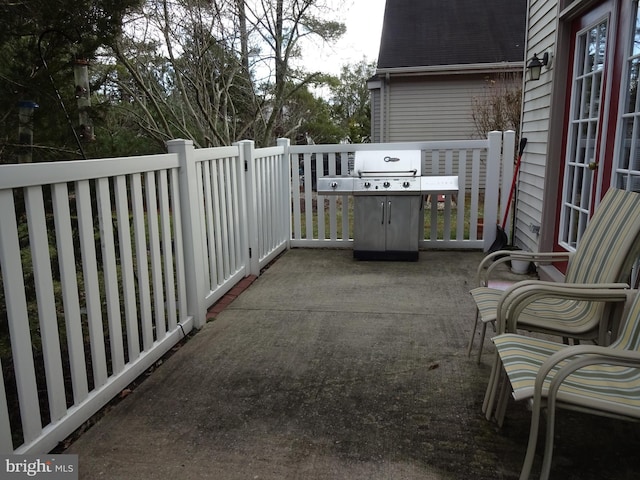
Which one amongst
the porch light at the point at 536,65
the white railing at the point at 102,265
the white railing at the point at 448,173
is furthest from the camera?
the white railing at the point at 448,173

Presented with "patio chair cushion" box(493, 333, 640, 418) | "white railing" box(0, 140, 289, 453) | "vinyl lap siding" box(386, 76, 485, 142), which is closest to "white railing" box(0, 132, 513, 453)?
"white railing" box(0, 140, 289, 453)

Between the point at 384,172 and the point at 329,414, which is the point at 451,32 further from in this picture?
the point at 329,414

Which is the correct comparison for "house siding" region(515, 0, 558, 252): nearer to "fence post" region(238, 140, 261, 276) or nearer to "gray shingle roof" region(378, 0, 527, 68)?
"fence post" region(238, 140, 261, 276)

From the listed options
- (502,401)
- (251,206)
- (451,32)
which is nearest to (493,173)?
(251,206)

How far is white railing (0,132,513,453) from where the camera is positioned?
1.73m

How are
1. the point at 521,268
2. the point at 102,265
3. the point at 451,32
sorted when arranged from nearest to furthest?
1. the point at 102,265
2. the point at 521,268
3. the point at 451,32

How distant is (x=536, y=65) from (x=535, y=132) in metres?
0.62

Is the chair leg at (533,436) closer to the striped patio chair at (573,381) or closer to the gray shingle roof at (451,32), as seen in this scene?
the striped patio chair at (573,381)

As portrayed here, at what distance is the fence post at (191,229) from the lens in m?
2.85

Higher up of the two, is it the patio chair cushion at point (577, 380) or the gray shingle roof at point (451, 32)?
the gray shingle roof at point (451, 32)

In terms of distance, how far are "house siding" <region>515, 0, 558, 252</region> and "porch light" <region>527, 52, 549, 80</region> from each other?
0.20 ft

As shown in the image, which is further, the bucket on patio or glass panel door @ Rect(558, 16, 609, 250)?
the bucket on patio

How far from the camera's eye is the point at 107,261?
7.16ft

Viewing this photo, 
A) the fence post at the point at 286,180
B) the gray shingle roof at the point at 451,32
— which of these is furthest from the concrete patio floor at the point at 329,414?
the gray shingle roof at the point at 451,32
